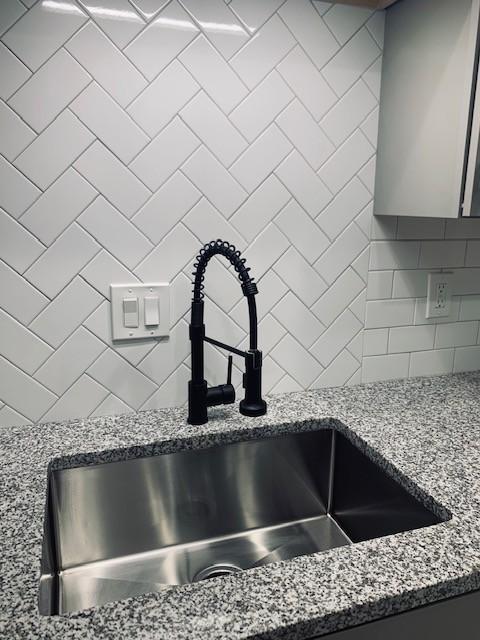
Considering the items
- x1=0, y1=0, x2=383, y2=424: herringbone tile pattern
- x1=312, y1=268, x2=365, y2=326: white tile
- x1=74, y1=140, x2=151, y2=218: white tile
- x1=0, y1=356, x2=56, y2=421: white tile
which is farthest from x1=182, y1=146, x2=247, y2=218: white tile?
x1=0, y1=356, x2=56, y2=421: white tile

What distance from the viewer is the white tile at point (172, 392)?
43.4 inches

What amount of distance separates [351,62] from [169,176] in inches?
19.1

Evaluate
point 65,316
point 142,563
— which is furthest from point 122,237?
point 142,563

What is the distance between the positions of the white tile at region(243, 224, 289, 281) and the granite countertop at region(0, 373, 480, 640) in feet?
1.05

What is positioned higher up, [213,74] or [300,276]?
[213,74]

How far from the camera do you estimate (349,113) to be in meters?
1.13

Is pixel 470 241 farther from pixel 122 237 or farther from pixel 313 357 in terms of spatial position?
pixel 122 237

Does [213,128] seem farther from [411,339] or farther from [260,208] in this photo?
[411,339]

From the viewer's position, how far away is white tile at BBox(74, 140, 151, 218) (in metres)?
0.96

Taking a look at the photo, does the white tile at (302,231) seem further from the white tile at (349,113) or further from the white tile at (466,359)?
the white tile at (466,359)

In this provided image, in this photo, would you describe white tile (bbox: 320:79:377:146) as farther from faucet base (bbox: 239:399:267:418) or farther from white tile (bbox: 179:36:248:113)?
faucet base (bbox: 239:399:267:418)

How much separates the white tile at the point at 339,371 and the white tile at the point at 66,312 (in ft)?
1.87

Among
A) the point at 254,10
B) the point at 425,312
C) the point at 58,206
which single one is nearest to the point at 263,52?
the point at 254,10

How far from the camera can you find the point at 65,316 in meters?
1.00
